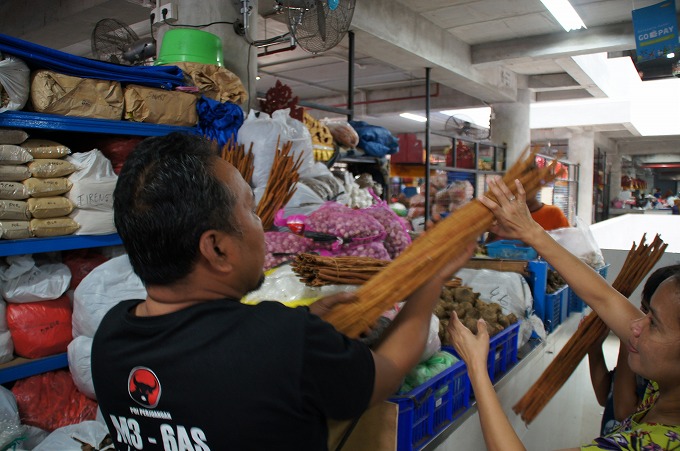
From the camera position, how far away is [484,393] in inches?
51.5

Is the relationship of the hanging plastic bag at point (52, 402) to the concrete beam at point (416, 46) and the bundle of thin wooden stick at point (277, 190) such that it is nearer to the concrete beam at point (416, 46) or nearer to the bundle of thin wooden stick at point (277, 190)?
the bundle of thin wooden stick at point (277, 190)

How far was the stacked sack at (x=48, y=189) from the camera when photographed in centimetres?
225

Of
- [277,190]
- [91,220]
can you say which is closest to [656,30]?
[277,190]

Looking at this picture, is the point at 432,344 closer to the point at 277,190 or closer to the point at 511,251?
the point at 277,190

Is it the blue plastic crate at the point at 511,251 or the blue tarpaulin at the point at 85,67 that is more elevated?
the blue tarpaulin at the point at 85,67

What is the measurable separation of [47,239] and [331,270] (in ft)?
4.89

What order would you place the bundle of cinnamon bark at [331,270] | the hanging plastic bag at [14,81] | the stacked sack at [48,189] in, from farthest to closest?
the stacked sack at [48,189]
the hanging plastic bag at [14,81]
the bundle of cinnamon bark at [331,270]

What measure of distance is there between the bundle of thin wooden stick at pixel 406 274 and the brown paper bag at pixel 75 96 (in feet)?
6.23

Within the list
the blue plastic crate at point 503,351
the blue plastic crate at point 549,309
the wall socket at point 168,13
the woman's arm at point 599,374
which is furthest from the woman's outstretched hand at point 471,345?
the wall socket at point 168,13

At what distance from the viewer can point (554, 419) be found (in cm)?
271

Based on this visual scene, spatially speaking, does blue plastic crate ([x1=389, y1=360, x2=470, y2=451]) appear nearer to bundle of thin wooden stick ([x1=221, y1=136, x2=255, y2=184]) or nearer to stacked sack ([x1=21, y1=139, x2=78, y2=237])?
bundle of thin wooden stick ([x1=221, y1=136, x2=255, y2=184])

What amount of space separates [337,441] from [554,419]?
223cm

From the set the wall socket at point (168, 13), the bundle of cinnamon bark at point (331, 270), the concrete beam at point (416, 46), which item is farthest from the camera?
the concrete beam at point (416, 46)

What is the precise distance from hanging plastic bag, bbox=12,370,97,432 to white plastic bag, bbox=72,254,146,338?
0.25 m
